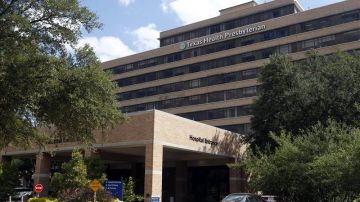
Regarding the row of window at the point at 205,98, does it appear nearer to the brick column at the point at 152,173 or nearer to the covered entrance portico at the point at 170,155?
the covered entrance portico at the point at 170,155

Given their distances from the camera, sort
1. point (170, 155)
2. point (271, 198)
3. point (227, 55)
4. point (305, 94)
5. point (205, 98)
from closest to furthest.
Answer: point (271, 198), point (305, 94), point (170, 155), point (227, 55), point (205, 98)

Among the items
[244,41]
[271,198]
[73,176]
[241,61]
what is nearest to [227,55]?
[241,61]

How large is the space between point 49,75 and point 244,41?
5454 cm

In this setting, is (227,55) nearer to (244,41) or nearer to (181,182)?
(244,41)

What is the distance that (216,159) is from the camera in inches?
1791

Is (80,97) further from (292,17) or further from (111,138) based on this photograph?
(292,17)

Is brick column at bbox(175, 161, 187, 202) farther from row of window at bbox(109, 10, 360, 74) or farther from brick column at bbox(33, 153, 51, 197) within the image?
row of window at bbox(109, 10, 360, 74)

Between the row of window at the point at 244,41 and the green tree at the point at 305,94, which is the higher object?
the row of window at the point at 244,41

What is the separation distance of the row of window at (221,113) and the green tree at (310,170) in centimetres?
3938

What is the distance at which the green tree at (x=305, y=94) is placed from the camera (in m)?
34.5

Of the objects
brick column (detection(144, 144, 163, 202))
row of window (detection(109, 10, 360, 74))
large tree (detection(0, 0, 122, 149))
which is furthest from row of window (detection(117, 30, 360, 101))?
large tree (detection(0, 0, 122, 149))

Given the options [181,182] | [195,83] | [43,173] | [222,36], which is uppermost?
[222,36]

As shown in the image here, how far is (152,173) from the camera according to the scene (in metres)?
30.9

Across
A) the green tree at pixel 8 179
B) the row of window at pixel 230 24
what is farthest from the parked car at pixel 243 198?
the row of window at pixel 230 24
